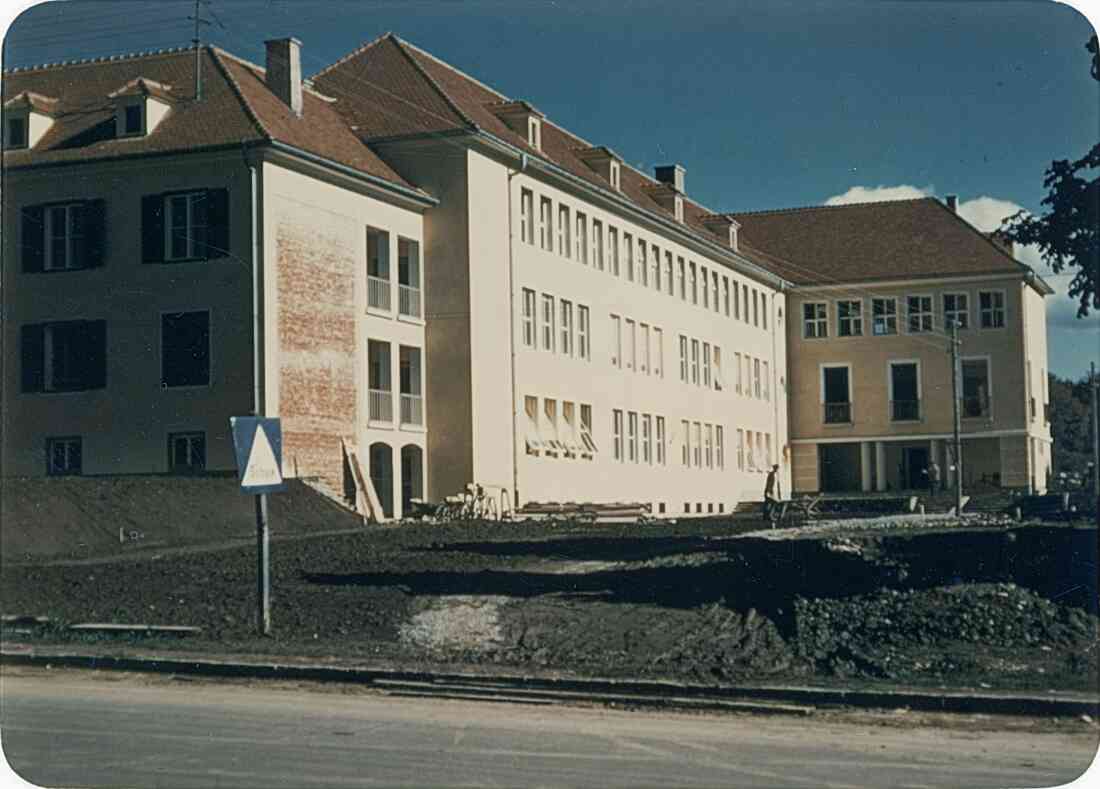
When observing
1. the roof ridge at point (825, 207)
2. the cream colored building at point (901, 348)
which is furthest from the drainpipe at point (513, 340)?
the roof ridge at point (825, 207)

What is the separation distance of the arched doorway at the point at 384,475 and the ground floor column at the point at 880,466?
31.1 feet

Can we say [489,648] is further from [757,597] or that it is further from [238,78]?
[238,78]

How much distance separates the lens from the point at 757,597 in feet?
56.4

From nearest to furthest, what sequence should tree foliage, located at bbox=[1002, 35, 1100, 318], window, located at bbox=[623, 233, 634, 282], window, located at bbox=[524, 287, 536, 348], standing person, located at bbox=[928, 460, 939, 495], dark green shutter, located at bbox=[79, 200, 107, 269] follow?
tree foliage, located at bbox=[1002, 35, 1100, 318] → standing person, located at bbox=[928, 460, 939, 495] → dark green shutter, located at bbox=[79, 200, 107, 269] → window, located at bbox=[623, 233, 634, 282] → window, located at bbox=[524, 287, 536, 348]

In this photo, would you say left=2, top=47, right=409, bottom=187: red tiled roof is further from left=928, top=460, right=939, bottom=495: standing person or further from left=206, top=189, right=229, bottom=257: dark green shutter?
left=928, top=460, right=939, bottom=495: standing person

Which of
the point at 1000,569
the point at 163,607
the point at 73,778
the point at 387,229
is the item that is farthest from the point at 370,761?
the point at 387,229

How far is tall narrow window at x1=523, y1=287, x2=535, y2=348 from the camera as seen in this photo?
121ft

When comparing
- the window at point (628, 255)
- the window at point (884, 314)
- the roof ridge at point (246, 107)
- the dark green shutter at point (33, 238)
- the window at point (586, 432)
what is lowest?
the window at point (586, 432)

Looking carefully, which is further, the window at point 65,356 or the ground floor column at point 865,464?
the ground floor column at point 865,464

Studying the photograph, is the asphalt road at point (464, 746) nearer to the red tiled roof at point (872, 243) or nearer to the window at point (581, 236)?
the red tiled roof at point (872, 243)

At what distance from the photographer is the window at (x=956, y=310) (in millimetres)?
20109

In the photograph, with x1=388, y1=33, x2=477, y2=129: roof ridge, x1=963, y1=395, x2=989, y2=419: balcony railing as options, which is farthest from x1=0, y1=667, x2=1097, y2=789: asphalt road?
x1=963, y1=395, x2=989, y2=419: balcony railing

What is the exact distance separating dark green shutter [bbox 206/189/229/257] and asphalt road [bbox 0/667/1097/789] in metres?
10.6

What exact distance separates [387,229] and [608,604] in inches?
600
